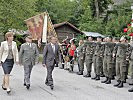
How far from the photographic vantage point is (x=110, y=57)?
1315 centimetres

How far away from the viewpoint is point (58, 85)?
1214cm

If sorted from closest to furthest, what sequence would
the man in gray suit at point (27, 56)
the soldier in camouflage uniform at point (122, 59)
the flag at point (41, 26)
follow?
the man in gray suit at point (27, 56) → the soldier in camouflage uniform at point (122, 59) → the flag at point (41, 26)

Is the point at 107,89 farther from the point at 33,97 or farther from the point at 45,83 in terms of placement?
the point at 33,97

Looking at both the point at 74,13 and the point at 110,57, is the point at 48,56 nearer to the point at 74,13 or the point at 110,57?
the point at 110,57

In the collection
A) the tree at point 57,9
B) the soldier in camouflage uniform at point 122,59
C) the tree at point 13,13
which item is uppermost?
the tree at point 57,9

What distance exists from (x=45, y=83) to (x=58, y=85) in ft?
1.67

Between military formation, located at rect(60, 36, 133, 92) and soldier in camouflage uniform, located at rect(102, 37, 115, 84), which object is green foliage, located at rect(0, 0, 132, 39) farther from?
soldier in camouflage uniform, located at rect(102, 37, 115, 84)

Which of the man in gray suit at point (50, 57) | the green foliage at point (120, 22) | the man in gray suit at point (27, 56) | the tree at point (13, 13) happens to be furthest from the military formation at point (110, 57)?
the green foliage at point (120, 22)

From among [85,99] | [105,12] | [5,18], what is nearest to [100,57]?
[85,99]

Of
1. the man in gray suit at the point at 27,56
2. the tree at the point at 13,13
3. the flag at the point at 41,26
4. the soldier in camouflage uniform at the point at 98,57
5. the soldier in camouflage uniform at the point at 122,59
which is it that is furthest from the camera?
the tree at the point at 13,13

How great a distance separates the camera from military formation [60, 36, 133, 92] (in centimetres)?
1217

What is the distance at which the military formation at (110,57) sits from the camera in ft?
39.9

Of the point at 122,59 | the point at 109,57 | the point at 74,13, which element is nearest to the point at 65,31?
the point at 74,13

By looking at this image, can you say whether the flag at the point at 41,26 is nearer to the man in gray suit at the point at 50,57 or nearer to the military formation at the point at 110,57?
the military formation at the point at 110,57
